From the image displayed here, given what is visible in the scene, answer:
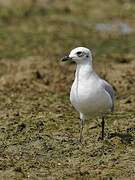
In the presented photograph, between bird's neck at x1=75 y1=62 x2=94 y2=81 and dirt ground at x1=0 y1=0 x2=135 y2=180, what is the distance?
3.10ft

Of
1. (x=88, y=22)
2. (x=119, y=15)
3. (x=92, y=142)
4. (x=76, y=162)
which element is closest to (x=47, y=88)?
(x=92, y=142)

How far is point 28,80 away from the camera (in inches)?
552

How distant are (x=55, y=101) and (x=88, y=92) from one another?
149 inches

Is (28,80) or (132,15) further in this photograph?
(132,15)

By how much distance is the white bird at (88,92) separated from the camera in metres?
8.91

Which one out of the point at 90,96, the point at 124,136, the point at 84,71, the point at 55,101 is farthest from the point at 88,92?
the point at 55,101

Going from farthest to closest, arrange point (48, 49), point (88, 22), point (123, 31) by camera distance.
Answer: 1. point (88, 22)
2. point (123, 31)
3. point (48, 49)

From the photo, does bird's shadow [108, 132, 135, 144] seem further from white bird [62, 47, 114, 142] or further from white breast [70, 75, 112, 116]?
white breast [70, 75, 112, 116]

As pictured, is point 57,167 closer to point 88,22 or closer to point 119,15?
point 88,22

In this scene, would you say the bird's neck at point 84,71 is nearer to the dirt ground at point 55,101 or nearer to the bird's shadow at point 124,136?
the dirt ground at point 55,101

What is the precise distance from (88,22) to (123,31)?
2305 millimetres

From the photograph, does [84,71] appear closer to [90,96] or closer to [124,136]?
[90,96]

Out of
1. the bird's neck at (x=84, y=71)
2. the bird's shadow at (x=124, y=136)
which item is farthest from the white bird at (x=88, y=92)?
the bird's shadow at (x=124, y=136)

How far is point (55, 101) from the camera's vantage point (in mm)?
12633
